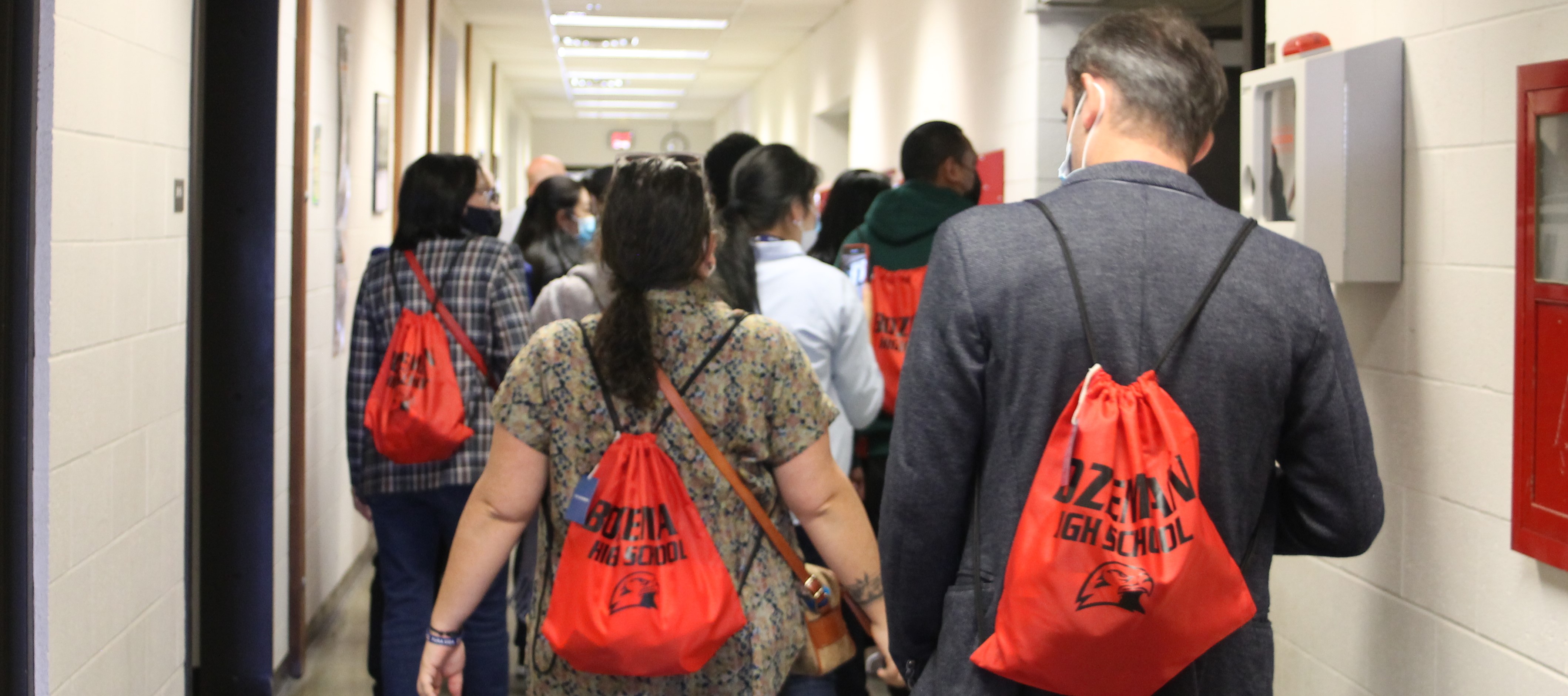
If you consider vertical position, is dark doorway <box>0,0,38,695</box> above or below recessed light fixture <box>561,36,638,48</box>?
below

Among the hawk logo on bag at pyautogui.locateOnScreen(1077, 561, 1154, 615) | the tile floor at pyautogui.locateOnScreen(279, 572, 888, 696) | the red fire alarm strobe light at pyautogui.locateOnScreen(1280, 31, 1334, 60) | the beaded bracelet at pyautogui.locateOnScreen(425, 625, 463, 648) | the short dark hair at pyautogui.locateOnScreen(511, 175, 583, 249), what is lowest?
the tile floor at pyautogui.locateOnScreen(279, 572, 888, 696)

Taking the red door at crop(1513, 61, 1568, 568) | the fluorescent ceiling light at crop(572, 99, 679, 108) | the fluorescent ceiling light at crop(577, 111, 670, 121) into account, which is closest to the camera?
the red door at crop(1513, 61, 1568, 568)

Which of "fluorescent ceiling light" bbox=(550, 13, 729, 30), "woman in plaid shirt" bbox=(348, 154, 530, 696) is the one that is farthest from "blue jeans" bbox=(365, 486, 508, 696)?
"fluorescent ceiling light" bbox=(550, 13, 729, 30)

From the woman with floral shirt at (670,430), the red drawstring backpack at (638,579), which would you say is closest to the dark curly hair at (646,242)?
the woman with floral shirt at (670,430)

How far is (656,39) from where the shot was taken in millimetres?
10148

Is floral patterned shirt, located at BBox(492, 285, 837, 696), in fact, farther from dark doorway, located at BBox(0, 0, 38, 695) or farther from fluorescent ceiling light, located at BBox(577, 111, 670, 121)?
fluorescent ceiling light, located at BBox(577, 111, 670, 121)

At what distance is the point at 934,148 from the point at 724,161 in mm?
570

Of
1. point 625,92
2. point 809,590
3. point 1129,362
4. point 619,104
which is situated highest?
point 619,104

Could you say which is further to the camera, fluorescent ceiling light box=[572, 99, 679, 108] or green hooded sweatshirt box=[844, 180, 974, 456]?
fluorescent ceiling light box=[572, 99, 679, 108]

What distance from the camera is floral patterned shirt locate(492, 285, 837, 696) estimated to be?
5.56 ft

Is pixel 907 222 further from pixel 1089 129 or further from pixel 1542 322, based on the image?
pixel 1089 129

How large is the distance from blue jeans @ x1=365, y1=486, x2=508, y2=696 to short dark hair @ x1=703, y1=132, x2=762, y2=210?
3.63 ft

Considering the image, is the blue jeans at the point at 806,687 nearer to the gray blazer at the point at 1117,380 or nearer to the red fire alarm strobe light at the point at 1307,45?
the gray blazer at the point at 1117,380

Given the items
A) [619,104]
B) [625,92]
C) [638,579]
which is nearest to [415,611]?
[638,579]
